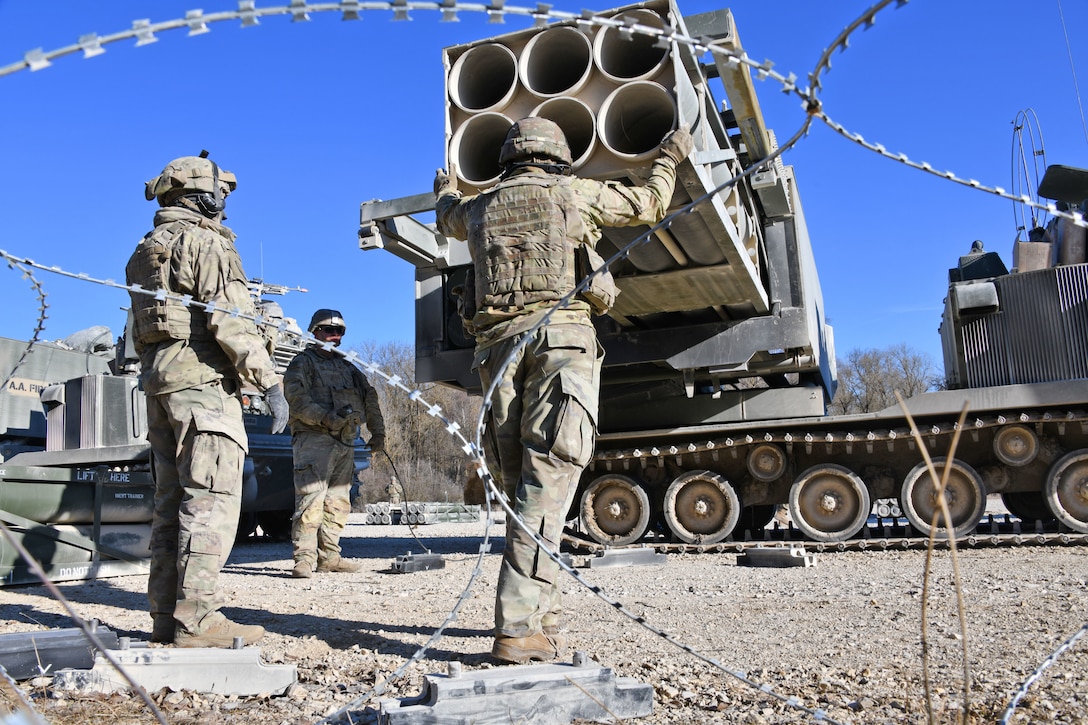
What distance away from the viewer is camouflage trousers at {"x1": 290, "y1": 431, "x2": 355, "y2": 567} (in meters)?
7.11

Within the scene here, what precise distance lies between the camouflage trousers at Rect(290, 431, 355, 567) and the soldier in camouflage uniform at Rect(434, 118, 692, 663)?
3560mm

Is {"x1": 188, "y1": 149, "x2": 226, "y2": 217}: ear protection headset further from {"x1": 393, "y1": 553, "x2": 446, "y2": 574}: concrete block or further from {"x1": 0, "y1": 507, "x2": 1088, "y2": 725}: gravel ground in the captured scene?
{"x1": 393, "y1": 553, "x2": 446, "y2": 574}: concrete block

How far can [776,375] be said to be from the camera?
9484 mm

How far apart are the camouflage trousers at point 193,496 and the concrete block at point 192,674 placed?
0.68 m

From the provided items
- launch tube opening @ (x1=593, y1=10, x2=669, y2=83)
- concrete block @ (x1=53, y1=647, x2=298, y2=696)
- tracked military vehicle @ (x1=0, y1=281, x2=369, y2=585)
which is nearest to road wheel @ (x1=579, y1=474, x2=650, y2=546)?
tracked military vehicle @ (x1=0, y1=281, x2=369, y2=585)

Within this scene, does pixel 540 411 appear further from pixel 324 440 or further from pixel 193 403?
pixel 324 440

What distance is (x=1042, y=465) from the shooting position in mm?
7824

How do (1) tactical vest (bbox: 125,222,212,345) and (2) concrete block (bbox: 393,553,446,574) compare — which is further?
(2) concrete block (bbox: 393,553,446,574)

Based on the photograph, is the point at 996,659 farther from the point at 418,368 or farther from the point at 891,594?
the point at 418,368

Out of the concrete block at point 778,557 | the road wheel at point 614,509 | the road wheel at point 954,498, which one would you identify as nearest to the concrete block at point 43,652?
the concrete block at point 778,557

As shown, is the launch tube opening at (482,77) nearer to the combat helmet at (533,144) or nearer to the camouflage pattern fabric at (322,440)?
the combat helmet at (533,144)

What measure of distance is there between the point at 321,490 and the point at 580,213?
4163mm

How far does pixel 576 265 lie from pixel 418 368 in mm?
4634

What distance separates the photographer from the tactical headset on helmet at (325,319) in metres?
7.81
